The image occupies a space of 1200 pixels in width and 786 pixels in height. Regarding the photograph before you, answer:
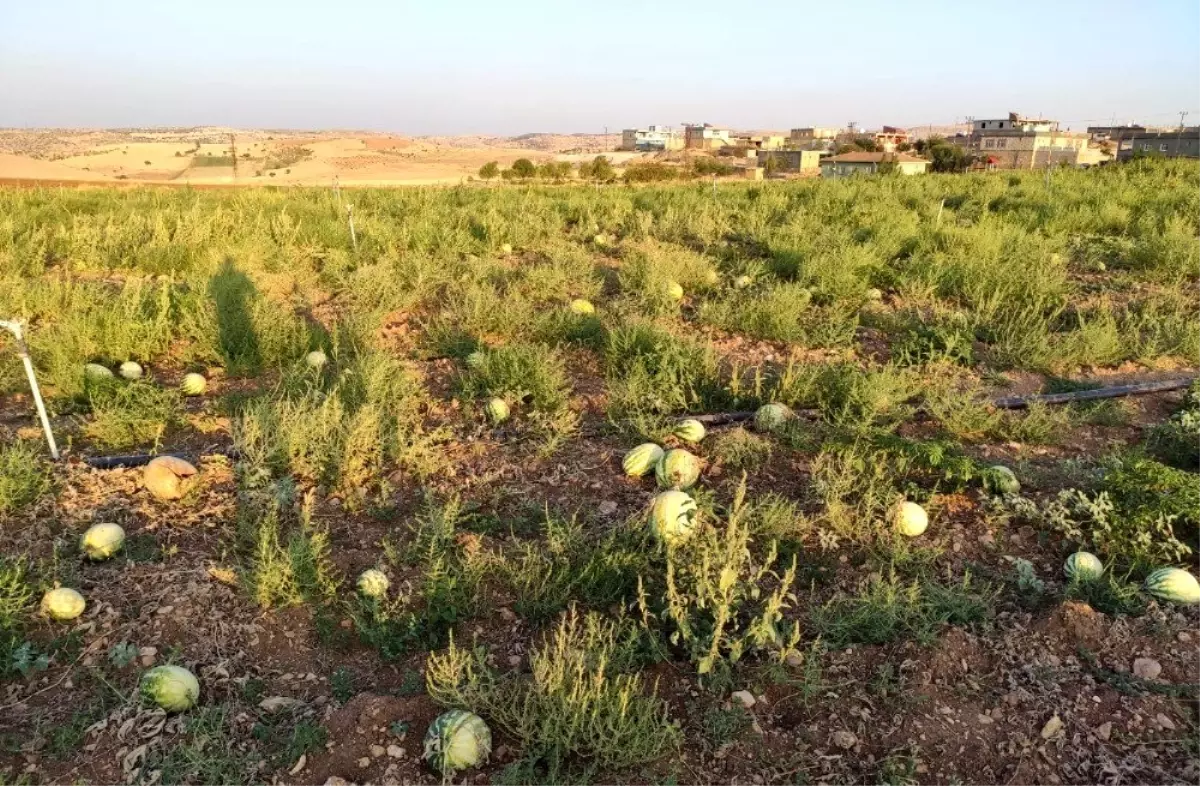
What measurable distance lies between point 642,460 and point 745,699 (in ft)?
5.04

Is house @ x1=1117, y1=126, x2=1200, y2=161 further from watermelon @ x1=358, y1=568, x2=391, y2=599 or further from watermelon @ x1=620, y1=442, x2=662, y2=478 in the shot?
watermelon @ x1=358, y1=568, x2=391, y2=599

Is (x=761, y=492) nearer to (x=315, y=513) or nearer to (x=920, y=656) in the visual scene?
(x=920, y=656)

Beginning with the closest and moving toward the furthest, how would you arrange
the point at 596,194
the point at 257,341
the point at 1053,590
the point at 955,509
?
the point at 1053,590, the point at 955,509, the point at 257,341, the point at 596,194

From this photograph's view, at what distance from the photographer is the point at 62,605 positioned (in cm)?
271

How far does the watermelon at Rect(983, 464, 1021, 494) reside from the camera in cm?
354

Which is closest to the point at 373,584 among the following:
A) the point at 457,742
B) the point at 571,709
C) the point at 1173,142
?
the point at 457,742

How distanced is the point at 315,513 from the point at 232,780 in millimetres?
1594

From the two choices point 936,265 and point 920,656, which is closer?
point 920,656

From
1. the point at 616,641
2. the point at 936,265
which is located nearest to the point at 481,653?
the point at 616,641

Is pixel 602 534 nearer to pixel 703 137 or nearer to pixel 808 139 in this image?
pixel 808 139

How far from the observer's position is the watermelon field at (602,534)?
7.49ft

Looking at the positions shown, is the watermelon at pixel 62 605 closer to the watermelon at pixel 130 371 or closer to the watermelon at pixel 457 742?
the watermelon at pixel 457 742

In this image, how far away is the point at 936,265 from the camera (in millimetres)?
6996

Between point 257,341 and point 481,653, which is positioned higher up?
point 257,341
